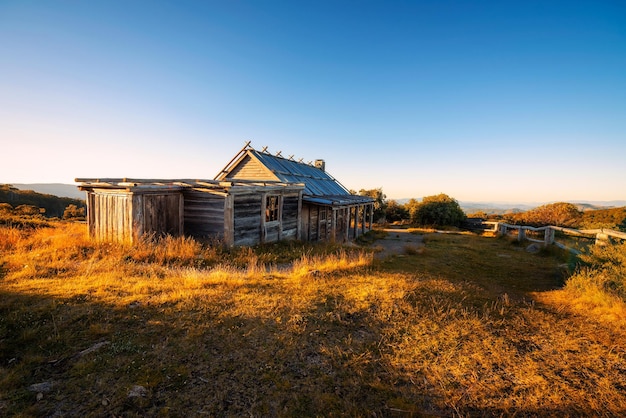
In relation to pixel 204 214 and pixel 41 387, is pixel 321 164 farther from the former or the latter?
pixel 41 387

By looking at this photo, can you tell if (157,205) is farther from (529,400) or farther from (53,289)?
(529,400)

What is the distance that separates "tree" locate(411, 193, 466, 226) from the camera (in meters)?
28.6

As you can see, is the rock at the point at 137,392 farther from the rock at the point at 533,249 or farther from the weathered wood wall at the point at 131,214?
the rock at the point at 533,249

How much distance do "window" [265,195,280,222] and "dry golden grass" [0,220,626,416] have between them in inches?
249

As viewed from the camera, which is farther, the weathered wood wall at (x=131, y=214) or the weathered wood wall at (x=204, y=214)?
the weathered wood wall at (x=204, y=214)

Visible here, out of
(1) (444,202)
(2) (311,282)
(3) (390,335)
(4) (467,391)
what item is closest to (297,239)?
(2) (311,282)

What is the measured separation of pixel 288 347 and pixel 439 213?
1108 inches

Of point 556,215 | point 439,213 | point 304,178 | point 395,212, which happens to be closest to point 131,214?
point 304,178

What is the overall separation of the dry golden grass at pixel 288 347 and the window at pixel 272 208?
20.8 feet

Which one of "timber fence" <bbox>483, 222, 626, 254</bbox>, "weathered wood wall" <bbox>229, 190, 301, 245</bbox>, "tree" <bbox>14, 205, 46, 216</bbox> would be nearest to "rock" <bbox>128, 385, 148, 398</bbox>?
"weathered wood wall" <bbox>229, 190, 301, 245</bbox>

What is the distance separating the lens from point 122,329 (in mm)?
4562

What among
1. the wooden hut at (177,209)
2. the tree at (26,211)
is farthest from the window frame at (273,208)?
the tree at (26,211)

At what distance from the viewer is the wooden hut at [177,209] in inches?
408

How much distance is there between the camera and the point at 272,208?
14.1 metres
